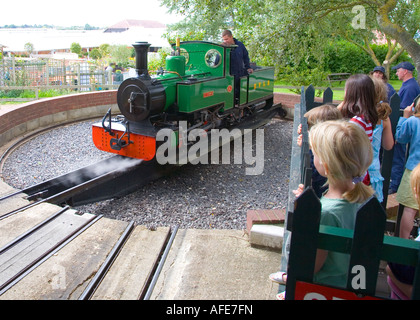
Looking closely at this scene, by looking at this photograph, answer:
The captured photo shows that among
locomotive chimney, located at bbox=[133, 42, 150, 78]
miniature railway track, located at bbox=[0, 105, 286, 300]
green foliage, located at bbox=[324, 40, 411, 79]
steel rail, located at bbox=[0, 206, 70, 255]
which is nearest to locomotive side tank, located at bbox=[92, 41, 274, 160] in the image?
locomotive chimney, located at bbox=[133, 42, 150, 78]

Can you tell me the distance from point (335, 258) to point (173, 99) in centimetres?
559

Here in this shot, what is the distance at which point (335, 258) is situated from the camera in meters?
1.63

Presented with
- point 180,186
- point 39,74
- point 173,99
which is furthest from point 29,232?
point 39,74

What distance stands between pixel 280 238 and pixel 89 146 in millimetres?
5564

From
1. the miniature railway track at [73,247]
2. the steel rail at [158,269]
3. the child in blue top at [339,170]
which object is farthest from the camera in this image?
the miniature railway track at [73,247]

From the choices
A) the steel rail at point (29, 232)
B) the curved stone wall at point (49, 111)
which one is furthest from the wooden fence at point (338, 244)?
the curved stone wall at point (49, 111)

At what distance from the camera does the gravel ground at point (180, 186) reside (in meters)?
5.09

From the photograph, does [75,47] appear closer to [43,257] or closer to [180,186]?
[180,186]

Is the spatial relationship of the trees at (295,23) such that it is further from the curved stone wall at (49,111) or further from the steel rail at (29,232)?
the steel rail at (29,232)

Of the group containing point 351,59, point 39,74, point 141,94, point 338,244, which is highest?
point 351,59

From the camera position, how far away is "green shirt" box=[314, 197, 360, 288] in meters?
1.63

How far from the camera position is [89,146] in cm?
795
